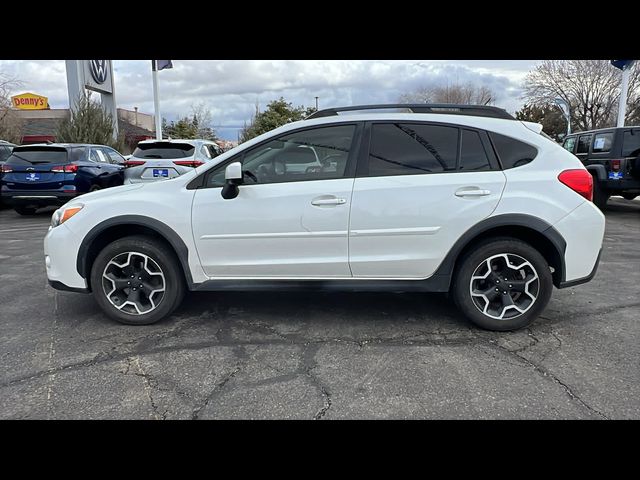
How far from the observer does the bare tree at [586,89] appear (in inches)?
1129

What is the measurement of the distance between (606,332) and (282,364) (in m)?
2.73

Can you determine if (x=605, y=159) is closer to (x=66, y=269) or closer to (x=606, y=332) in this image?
(x=606, y=332)

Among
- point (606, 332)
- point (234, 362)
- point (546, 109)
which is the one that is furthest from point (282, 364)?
point (546, 109)

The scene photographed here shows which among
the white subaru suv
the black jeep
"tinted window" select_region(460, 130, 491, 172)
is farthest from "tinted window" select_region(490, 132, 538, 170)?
the black jeep

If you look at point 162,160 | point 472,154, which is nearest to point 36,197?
point 162,160

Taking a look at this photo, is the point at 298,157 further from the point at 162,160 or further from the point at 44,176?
the point at 44,176

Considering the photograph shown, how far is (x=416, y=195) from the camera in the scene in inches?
138

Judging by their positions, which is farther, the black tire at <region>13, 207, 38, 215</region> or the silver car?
the black tire at <region>13, 207, 38, 215</region>

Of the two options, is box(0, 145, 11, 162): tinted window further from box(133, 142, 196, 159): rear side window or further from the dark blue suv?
box(133, 142, 196, 159): rear side window

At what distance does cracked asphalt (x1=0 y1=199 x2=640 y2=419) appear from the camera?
263 cm

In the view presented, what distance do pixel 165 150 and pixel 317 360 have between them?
25.4ft

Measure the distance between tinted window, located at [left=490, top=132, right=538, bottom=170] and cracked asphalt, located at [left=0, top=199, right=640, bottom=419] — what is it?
1.42 meters

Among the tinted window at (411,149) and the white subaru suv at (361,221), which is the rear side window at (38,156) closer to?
the white subaru suv at (361,221)

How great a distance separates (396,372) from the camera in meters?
3.03
